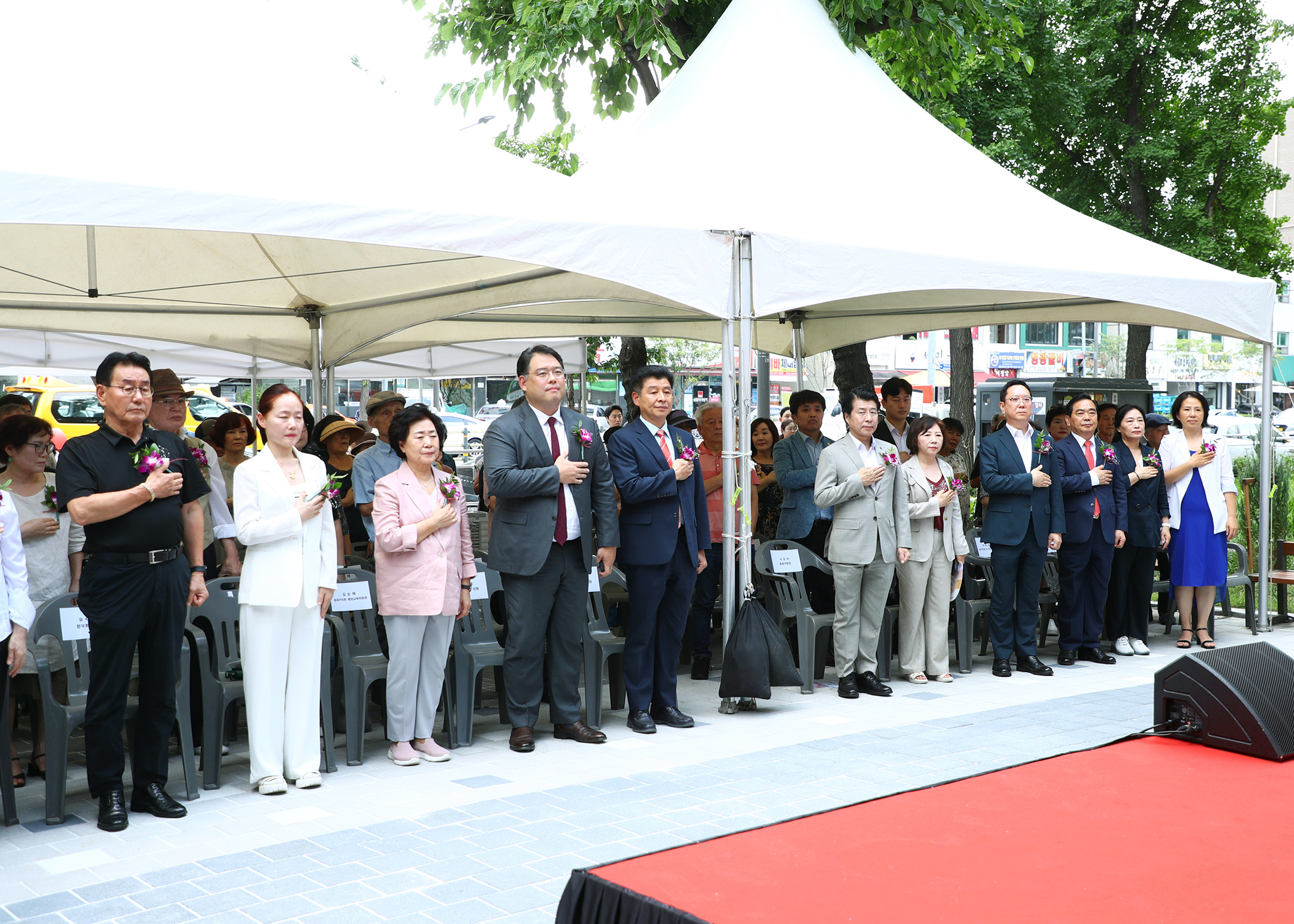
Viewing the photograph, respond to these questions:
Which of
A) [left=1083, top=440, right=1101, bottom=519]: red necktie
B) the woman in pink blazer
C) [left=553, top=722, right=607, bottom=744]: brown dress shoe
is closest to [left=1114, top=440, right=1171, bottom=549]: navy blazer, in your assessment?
[left=1083, top=440, right=1101, bottom=519]: red necktie

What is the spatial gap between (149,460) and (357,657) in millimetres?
Answer: 1661

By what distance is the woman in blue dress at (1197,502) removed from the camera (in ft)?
28.0

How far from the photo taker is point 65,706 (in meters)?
4.75

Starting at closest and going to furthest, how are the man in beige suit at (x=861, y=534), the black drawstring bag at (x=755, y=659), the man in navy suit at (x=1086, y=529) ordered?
1. the black drawstring bag at (x=755, y=659)
2. the man in beige suit at (x=861, y=534)
3. the man in navy suit at (x=1086, y=529)

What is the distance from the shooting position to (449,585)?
18.6ft

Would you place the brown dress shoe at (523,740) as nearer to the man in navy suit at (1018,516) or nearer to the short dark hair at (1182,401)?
the man in navy suit at (1018,516)

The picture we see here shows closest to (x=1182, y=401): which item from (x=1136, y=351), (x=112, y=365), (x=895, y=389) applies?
(x=895, y=389)

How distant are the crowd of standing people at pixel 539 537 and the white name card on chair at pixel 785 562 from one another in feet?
0.71

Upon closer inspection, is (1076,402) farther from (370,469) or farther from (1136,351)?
(1136,351)

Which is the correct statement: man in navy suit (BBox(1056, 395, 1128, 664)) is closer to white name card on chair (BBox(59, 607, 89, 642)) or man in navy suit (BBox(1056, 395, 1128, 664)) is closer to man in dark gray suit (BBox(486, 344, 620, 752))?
man in dark gray suit (BBox(486, 344, 620, 752))

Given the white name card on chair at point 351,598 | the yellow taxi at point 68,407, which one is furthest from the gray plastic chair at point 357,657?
the yellow taxi at point 68,407

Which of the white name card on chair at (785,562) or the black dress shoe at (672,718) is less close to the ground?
the white name card on chair at (785,562)

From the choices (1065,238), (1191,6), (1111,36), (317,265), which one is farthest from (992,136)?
(317,265)

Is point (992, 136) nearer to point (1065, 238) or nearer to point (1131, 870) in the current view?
point (1065, 238)
